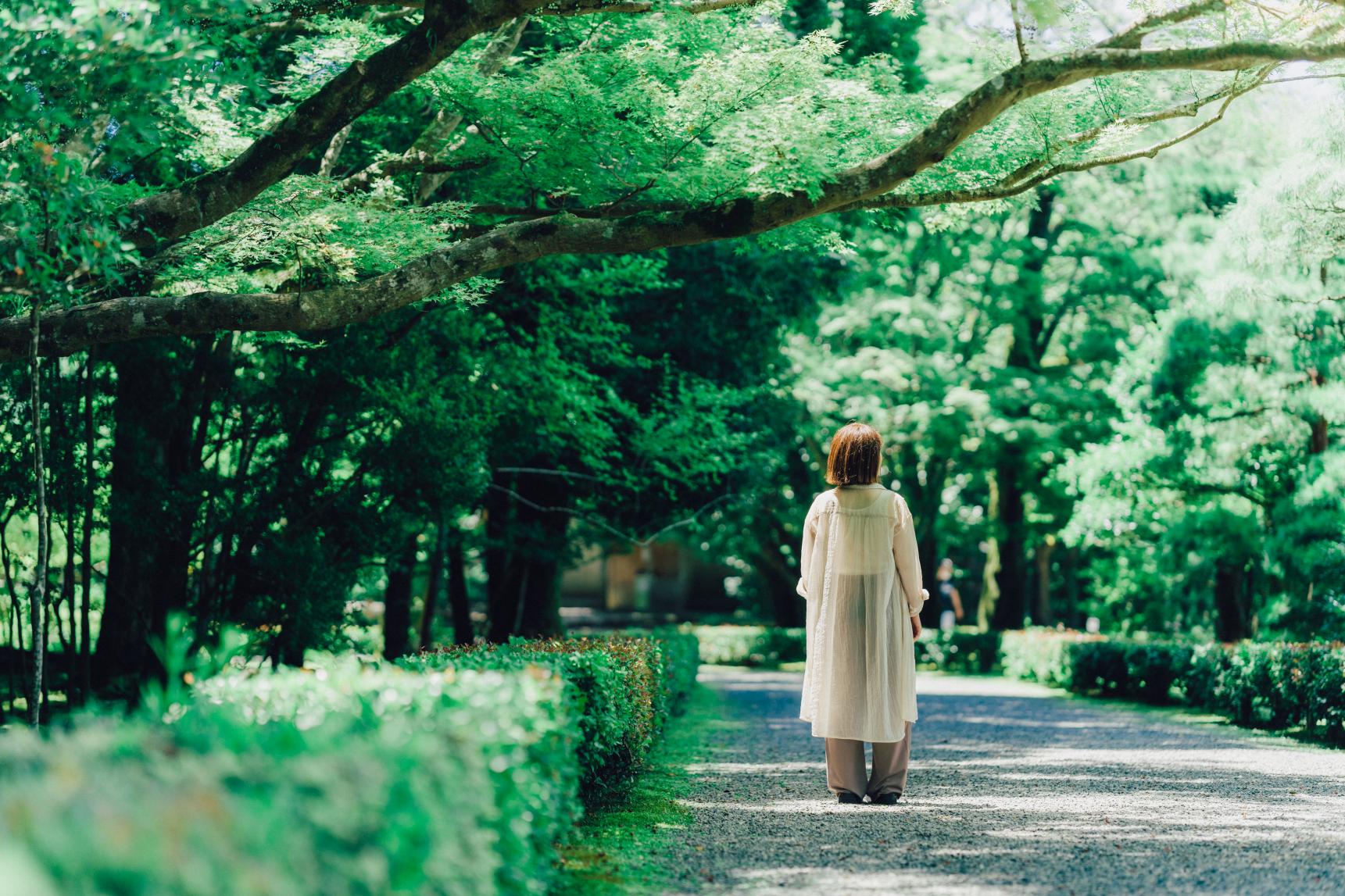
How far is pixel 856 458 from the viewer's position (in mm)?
6879

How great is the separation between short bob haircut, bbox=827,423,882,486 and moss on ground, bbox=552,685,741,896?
2.09 metres

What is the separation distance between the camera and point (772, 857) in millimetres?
5328

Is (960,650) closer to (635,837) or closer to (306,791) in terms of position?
(635,837)

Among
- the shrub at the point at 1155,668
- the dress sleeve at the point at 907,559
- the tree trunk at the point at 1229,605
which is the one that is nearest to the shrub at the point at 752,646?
the tree trunk at the point at 1229,605

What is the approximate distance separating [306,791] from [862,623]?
15.1 ft

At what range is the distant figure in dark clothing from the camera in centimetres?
2811

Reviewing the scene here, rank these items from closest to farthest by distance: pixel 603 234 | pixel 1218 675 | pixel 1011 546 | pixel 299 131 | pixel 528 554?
pixel 299 131 < pixel 603 234 < pixel 1218 675 < pixel 528 554 < pixel 1011 546

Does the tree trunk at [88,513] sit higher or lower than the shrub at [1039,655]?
higher

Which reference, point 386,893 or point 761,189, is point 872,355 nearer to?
point 761,189

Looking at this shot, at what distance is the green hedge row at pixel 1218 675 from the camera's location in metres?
11.2

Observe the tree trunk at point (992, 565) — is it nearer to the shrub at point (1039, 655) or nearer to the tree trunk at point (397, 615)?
the shrub at point (1039, 655)

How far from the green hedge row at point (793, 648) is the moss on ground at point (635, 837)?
1712 centimetres

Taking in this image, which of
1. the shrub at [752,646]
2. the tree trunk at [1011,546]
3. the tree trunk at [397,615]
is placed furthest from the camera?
the shrub at [752,646]

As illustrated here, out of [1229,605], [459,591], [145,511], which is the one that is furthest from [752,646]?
[145,511]
